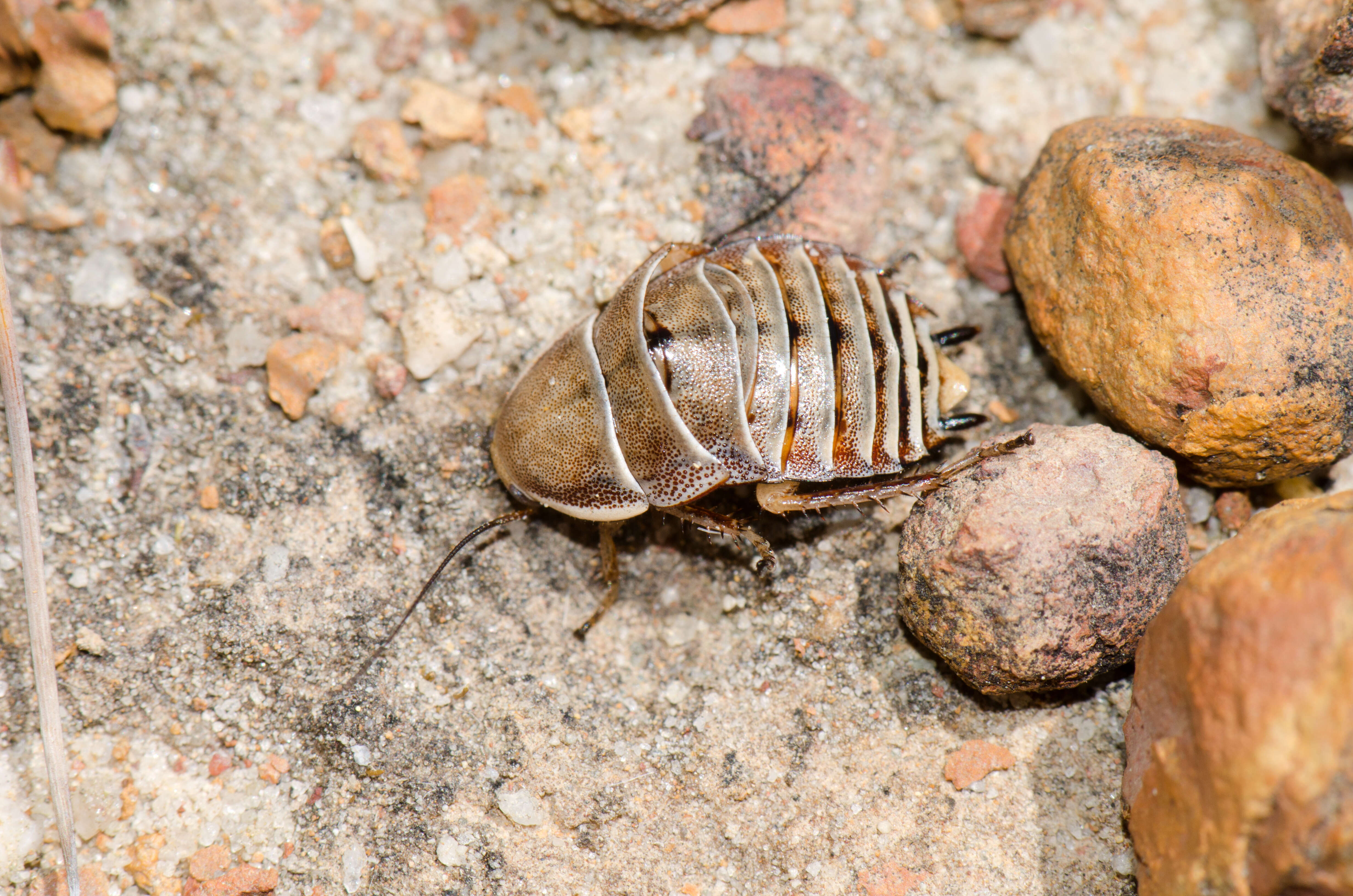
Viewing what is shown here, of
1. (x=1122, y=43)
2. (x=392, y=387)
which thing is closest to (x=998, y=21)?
(x=1122, y=43)

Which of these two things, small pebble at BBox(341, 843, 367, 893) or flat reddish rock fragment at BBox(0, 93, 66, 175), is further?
flat reddish rock fragment at BBox(0, 93, 66, 175)

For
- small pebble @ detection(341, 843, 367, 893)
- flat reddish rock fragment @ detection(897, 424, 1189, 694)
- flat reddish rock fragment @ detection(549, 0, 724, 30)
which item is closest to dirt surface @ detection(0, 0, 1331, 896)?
small pebble @ detection(341, 843, 367, 893)

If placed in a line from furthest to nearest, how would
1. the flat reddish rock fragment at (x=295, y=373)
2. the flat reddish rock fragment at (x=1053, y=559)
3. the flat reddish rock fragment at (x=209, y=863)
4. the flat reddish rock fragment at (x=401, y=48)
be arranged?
the flat reddish rock fragment at (x=401, y=48) → the flat reddish rock fragment at (x=295, y=373) → the flat reddish rock fragment at (x=209, y=863) → the flat reddish rock fragment at (x=1053, y=559)

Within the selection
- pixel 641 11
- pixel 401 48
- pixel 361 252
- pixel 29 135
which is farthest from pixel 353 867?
pixel 641 11

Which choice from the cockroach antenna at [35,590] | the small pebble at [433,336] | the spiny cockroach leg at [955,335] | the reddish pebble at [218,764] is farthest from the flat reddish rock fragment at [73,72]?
the spiny cockroach leg at [955,335]

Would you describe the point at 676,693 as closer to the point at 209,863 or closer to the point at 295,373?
the point at 209,863

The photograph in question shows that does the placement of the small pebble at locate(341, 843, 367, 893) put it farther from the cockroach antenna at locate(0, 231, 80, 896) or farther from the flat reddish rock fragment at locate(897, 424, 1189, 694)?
the flat reddish rock fragment at locate(897, 424, 1189, 694)

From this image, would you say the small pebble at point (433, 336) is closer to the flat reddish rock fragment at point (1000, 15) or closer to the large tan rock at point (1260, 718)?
the flat reddish rock fragment at point (1000, 15)
